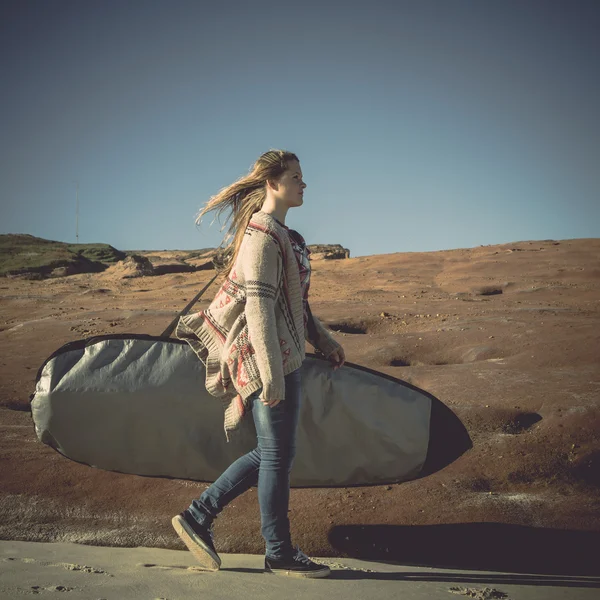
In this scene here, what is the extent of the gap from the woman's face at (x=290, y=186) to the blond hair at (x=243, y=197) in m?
0.02

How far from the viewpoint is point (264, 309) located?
212 cm

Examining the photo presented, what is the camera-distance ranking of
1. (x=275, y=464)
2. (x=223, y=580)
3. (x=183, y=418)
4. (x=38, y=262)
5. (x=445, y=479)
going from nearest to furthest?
(x=223, y=580)
(x=275, y=464)
(x=183, y=418)
(x=445, y=479)
(x=38, y=262)

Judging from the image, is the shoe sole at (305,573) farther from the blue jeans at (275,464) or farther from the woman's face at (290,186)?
the woman's face at (290,186)

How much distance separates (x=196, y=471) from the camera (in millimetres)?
2621

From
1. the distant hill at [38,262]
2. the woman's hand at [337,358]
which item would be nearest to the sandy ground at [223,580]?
the woman's hand at [337,358]

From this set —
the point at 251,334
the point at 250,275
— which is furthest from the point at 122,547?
the point at 250,275

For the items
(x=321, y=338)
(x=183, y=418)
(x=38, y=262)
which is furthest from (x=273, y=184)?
(x=38, y=262)

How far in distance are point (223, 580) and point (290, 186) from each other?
59.0 inches

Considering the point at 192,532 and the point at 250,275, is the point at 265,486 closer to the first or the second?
the point at 192,532

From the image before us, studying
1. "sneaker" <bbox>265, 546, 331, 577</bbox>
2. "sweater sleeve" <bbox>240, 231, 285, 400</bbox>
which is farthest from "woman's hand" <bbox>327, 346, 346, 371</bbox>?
"sneaker" <bbox>265, 546, 331, 577</bbox>

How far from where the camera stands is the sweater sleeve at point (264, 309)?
210cm

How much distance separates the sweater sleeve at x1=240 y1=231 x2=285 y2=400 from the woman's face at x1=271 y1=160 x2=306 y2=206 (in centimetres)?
26

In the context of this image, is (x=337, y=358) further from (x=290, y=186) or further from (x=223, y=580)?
(x=223, y=580)

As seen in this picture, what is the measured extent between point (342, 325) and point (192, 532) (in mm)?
5427
